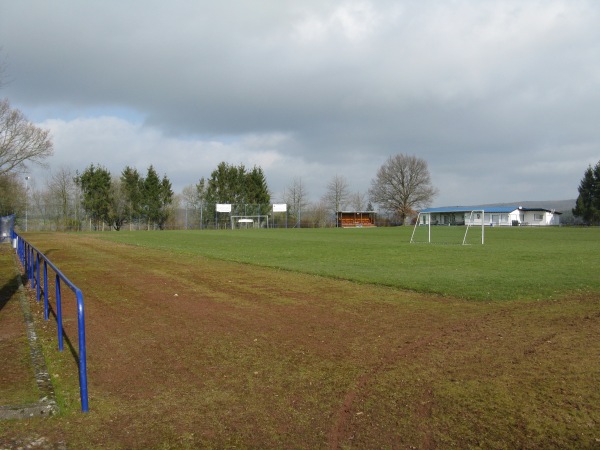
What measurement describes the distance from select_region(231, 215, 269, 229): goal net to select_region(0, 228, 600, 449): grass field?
62.8 m

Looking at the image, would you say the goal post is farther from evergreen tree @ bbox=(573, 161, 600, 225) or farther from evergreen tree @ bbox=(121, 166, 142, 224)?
evergreen tree @ bbox=(573, 161, 600, 225)

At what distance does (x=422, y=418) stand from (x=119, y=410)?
2683 mm

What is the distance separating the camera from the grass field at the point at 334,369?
3.87 metres

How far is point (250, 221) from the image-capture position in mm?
74312

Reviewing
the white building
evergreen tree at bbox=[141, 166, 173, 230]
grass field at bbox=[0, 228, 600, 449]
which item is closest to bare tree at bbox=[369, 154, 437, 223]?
the white building

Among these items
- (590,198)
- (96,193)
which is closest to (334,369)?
(96,193)

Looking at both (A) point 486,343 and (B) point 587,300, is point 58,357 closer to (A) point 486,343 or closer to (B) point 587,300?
(A) point 486,343

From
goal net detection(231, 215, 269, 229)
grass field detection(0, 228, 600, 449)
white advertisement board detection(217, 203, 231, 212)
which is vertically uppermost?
white advertisement board detection(217, 203, 231, 212)

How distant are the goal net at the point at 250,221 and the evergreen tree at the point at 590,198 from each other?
49658mm

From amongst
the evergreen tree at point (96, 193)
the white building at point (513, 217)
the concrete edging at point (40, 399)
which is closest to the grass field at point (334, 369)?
the concrete edging at point (40, 399)

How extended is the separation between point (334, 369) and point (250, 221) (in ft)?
228

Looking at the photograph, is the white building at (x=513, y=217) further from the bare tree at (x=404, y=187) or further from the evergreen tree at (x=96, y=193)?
the evergreen tree at (x=96, y=193)

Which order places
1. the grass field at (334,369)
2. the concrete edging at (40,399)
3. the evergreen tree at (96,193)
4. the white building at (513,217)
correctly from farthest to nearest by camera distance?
the white building at (513,217) < the evergreen tree at (96,193) < the concrete edging at (40,399) < the grass field at (334,369)

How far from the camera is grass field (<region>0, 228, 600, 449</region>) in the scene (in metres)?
3.87
